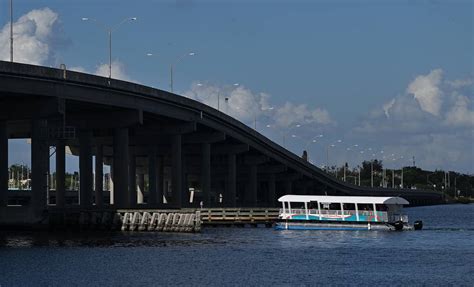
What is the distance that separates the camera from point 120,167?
116562 millimetres

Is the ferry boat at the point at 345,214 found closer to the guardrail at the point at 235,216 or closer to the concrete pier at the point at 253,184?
the guardrail at the point at 235,216

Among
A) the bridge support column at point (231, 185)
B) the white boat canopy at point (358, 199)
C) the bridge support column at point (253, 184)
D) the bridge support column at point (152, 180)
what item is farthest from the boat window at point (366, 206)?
the bridge support column at point (253, 184)

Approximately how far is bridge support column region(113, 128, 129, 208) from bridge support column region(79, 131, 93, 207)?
24.4ft

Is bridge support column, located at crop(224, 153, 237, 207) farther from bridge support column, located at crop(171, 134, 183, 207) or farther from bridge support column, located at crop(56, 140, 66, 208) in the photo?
bridge support column, located at crop(56, 140, 66, 208)

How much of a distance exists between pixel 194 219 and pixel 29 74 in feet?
67.0

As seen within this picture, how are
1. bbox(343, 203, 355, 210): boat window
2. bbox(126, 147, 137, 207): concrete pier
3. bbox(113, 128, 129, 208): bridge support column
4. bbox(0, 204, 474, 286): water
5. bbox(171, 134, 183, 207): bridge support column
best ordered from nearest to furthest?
bbox(0, 204, 474, 286): water < bbox(343, 203, 355, 210): boat window < bbox(113, 128, 129, 208): bridge support column < bbox(171, 134, 183, 207): bridge support column < bbox(126, 147, 137, 207): concrete pier

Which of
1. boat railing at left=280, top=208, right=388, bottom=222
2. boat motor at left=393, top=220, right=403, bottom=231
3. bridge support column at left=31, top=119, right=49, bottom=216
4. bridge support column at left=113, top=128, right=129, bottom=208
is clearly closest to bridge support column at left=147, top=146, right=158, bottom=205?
bridge support column at left=113, top=128, right=129, bottom=208

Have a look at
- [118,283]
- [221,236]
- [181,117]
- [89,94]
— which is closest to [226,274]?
[118,283]

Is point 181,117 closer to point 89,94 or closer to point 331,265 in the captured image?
point 89,94

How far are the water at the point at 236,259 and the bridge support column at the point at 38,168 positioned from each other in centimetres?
419

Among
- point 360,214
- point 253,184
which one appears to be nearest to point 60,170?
point 360,214

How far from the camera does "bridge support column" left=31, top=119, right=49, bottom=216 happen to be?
99.9m

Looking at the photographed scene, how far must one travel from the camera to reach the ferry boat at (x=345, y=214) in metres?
102

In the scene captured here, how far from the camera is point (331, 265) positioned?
68812 millimetres
